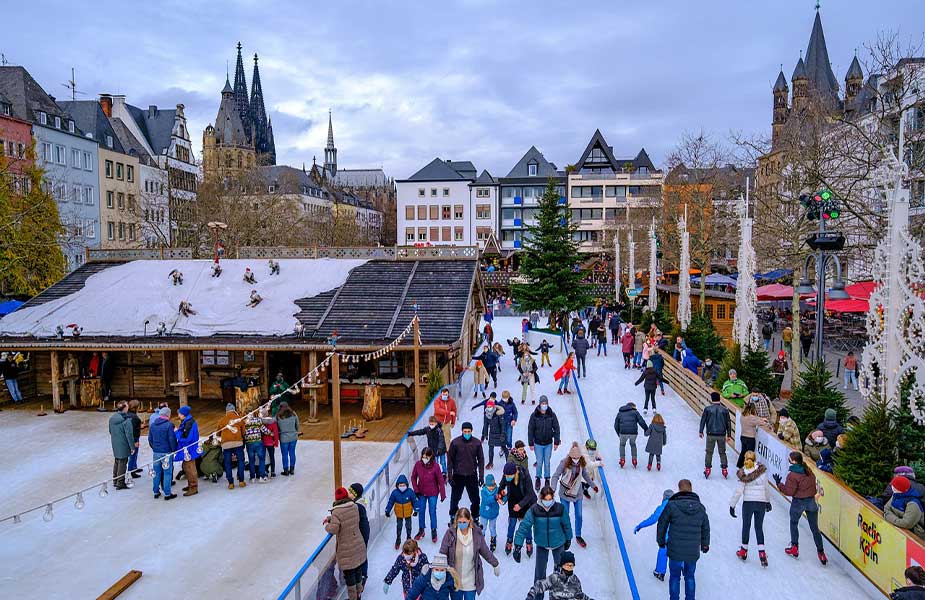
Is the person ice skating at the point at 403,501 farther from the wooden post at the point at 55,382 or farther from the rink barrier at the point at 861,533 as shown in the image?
the wooden post at the point at 55,382

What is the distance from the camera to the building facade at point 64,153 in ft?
137

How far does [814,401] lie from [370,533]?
30.0ft

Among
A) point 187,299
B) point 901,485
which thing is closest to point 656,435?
point 901,485

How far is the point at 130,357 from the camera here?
2123 centimetres

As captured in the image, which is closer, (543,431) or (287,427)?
(543,431)

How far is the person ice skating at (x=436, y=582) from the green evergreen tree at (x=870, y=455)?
6169 millimetres

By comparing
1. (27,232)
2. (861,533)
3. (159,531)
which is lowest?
(159,531)

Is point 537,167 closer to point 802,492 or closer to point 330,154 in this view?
point 802,492

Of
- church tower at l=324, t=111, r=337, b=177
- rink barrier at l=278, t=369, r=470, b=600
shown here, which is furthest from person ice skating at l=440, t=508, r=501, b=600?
church tower at l=324, t=111, r=337, b=177

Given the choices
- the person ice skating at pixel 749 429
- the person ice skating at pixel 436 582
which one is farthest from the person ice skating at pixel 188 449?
the person ice skating at pixel 749 429

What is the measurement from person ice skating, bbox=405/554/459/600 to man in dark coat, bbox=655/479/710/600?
2636 mm

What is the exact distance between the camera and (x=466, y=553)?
717 cm

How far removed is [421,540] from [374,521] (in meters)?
0.81

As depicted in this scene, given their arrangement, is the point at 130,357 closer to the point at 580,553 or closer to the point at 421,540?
the point at 421,540
